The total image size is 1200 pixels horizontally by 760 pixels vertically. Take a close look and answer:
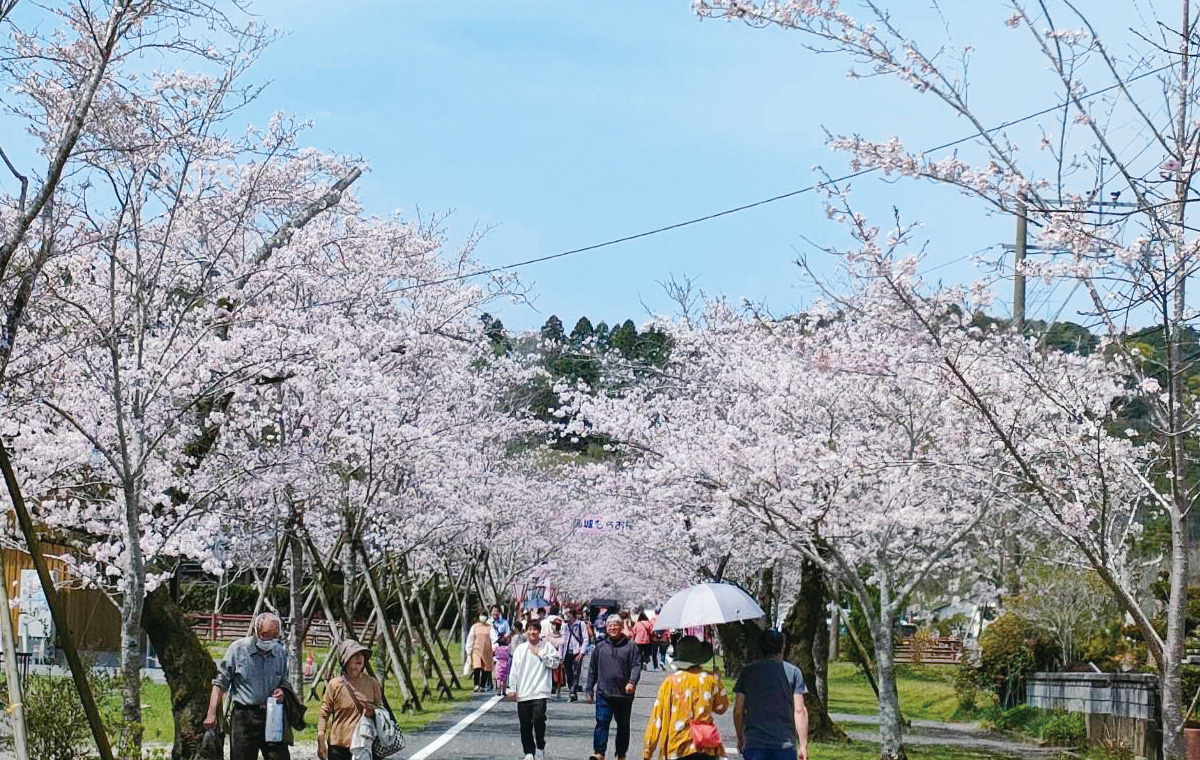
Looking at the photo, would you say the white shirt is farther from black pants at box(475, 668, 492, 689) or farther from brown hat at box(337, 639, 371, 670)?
black pants at box(475, 668, 492, 689)

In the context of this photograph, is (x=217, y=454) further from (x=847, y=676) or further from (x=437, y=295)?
(x=847, y=676)

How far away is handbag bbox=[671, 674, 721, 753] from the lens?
33.1ft

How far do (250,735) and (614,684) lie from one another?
4.71 metres

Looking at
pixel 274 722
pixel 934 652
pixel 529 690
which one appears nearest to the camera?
pixel 274 722

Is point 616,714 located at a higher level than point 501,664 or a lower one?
higher

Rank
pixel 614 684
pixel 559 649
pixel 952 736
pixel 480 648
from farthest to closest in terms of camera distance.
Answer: pixel 480 648 → pixel 559 649 → pixel 952 736 → pixel 614 684

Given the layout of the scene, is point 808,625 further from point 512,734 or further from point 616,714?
point 616,714

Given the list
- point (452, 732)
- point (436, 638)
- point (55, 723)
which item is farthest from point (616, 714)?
point (436, 638)

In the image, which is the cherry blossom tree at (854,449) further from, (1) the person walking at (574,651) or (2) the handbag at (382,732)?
(1) the person walking at (574,651)

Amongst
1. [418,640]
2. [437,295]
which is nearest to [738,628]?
[418,640]

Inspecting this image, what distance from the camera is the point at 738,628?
2733 centimetres

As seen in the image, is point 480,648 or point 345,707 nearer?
point 345,707

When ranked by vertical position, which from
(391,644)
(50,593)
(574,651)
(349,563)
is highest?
(349,563)

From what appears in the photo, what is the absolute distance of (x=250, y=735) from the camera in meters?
10.9
